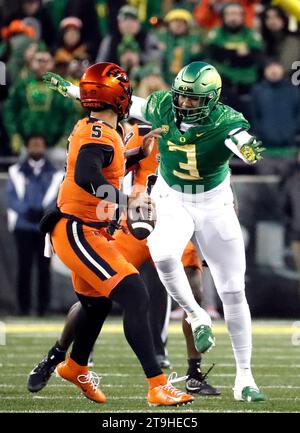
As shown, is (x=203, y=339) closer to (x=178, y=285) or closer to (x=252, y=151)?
(x=178, y=285)

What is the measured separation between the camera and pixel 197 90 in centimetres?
743

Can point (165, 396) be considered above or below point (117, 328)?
above

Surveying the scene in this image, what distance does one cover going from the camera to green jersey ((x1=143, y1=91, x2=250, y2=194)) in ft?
24.6

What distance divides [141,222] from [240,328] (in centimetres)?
82

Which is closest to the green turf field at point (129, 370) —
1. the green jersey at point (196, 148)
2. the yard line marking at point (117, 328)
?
the yard line marking at point (117, 328)

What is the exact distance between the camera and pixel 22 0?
14320mm

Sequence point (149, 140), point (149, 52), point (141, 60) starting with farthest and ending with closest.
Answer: point (149, 52) → point (141, 60) → point (149, 140)

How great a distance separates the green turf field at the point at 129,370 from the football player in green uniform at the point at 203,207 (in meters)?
0.45

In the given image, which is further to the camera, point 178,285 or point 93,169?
point 178,285

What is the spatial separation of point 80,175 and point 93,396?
1.26 metres

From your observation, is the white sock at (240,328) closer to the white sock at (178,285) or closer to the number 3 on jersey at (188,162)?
the white sock at (178,285)

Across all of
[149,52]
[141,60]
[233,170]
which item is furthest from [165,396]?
[149,52]

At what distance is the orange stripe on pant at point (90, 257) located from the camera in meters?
6.91

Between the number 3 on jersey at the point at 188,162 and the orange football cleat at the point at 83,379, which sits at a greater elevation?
the number 3 on jersey at the point at 188,162
